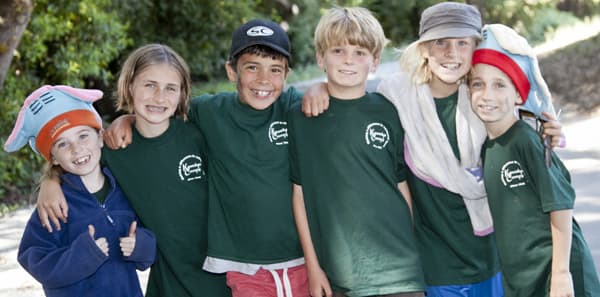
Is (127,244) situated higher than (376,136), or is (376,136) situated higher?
(376,136)

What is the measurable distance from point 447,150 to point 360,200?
1.48 ft

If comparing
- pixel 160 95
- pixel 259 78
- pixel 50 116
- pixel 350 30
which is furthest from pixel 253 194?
pixel 50 116

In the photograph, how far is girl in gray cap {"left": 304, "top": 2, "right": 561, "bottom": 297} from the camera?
348 cm

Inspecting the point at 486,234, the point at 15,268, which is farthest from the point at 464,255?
the point at 15,268

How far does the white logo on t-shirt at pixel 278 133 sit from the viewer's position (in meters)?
3.62

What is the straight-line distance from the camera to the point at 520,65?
3.33 m

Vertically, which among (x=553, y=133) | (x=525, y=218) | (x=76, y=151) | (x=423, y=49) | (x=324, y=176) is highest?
(x=423, y=49)

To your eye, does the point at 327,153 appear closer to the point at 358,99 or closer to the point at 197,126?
the point at 358,99

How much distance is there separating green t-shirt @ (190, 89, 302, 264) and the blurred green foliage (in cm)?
566

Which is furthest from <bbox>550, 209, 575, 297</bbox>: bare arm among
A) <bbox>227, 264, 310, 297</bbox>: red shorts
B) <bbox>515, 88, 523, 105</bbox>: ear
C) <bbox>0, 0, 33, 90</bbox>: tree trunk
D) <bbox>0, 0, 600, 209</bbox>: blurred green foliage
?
<bbox>0, 0, 600, 209</bbox>: blurred green foliage

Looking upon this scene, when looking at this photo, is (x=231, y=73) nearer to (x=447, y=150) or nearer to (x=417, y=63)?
(x=417, y=63)

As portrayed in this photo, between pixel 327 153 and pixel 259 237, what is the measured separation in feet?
1.68

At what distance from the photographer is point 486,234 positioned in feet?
11.6

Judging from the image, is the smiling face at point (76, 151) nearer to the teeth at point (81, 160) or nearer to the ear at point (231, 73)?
the teeth at point (81, 160)
